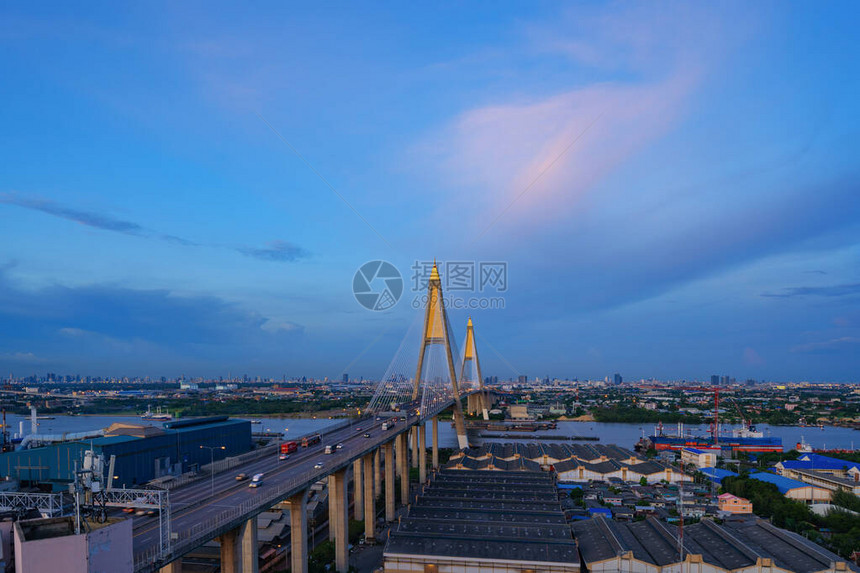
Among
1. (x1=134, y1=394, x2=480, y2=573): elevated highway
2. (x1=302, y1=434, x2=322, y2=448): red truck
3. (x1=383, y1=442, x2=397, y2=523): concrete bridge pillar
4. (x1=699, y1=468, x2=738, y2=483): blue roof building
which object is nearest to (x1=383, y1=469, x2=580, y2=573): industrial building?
(x1=383, y1=442, x2=397, y2=523): concrete bridge pillar

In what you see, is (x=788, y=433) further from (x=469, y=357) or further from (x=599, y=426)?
(x=469, y=357)

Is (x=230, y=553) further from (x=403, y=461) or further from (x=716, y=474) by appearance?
(x=716, y=474)

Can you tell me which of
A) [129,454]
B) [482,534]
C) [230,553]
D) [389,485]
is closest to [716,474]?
[389,485]

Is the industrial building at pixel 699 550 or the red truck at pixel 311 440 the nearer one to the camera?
the industrial building at pixel 699 550

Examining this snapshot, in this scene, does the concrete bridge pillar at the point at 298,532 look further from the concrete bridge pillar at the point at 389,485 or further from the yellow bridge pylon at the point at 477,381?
the yellow bridge pylon at the point at 477,381

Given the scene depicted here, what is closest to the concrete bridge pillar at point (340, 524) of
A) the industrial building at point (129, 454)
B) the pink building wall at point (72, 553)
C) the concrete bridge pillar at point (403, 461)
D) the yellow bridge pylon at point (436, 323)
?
the industrial building at point (129, 454)
